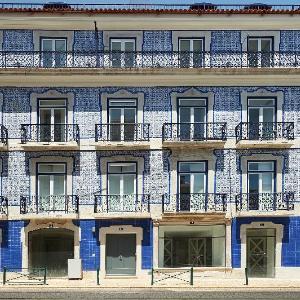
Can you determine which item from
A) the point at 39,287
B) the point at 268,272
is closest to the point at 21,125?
the point at 39,287

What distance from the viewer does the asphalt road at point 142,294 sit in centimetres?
1831

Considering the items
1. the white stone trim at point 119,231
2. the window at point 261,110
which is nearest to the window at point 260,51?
the window at point 261,110

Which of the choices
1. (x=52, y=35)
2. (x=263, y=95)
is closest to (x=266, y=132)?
(x=263, y=95)

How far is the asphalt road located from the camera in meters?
18.3

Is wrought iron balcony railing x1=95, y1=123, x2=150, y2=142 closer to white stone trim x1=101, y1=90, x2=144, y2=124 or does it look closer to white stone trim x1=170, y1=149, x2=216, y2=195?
white stone trim x1=101, y1=90, x2=144, y2=124

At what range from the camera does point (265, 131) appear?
2230 cm

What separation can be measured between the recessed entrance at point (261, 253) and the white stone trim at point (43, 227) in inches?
271

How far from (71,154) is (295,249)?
977 centimetres

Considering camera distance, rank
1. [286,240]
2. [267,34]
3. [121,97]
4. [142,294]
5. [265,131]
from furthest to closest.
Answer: [267,34], [121,97], [286,240], [265,131], [142,294]

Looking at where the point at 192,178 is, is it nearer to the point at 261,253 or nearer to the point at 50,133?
the point at 261,253

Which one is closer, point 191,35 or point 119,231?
point 119,231

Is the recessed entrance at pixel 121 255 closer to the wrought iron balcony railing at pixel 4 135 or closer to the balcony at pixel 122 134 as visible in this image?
the balcony at pixel 122 134

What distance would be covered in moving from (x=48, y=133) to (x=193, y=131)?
5.77 meters

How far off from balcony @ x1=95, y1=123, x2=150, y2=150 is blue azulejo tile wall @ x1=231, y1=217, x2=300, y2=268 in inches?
194
